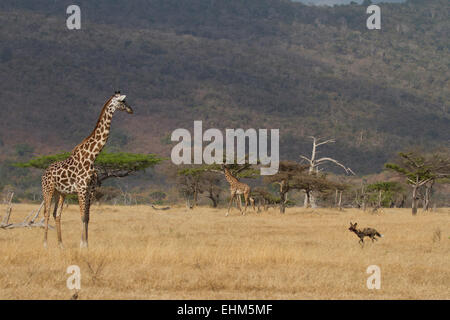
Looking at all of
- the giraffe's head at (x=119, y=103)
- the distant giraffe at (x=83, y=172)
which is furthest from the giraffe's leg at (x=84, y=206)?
the giraffe's head at (x=119, y=103)

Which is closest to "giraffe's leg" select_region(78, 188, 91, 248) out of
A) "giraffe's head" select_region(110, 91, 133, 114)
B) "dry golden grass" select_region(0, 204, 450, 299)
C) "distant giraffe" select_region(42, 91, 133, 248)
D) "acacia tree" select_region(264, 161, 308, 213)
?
"distant giraffe" select_region(42, 91, 133, 248)

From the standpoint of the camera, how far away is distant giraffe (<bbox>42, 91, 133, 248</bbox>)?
45.7 ft

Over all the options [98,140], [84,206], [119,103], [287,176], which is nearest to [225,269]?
[84,206]

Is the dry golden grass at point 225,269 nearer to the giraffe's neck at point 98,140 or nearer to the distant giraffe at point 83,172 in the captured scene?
the distant giraffe at point 83,172

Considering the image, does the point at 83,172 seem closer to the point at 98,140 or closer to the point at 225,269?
the point at 98,140

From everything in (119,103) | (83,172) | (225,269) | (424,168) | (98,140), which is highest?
(119,103)

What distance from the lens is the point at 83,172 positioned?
13992 millimetres

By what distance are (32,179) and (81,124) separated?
54548 millimetres

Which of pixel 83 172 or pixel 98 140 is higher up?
pixel 98 140

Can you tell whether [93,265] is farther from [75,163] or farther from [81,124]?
[81,124]

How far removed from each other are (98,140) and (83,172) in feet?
2.95

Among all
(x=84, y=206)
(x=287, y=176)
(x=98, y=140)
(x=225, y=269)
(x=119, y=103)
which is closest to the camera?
(x=225, y=269)

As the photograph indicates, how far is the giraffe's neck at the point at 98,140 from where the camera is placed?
14255mm

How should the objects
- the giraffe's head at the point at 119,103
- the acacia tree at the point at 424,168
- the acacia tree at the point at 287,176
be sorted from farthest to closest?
the acacia tree at the point at 424,168
the acacia tree at the point at 287,176
the giraffe's head at the point at 119,103
